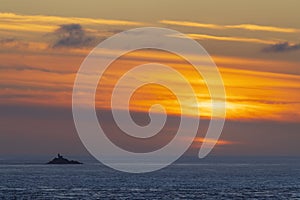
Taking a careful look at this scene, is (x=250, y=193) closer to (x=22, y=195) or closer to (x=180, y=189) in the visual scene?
(x=180, y=189)

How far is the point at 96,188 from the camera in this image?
164m

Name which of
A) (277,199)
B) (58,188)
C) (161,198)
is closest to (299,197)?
(277,199)

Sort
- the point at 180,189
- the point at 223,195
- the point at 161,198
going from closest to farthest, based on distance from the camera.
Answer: the point at 161,198 < the point at 223,195 < the point at 180,189

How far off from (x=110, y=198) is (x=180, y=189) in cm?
2716

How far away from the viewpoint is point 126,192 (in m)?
152

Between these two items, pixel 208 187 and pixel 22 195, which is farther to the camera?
pixel 208 187

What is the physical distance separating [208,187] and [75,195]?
35.3 meters

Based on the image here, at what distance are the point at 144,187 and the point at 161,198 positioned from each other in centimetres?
3576

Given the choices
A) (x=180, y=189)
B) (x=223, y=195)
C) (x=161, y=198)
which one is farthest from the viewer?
(x=180, y=189)

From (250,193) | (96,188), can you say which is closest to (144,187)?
(96,188)

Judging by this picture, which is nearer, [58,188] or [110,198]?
[110,198]

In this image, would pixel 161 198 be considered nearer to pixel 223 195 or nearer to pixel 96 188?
pixel 223 195

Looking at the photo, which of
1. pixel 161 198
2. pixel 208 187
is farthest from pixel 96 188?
pixel 161 198

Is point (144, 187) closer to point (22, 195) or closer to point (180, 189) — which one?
point (180, 189)
